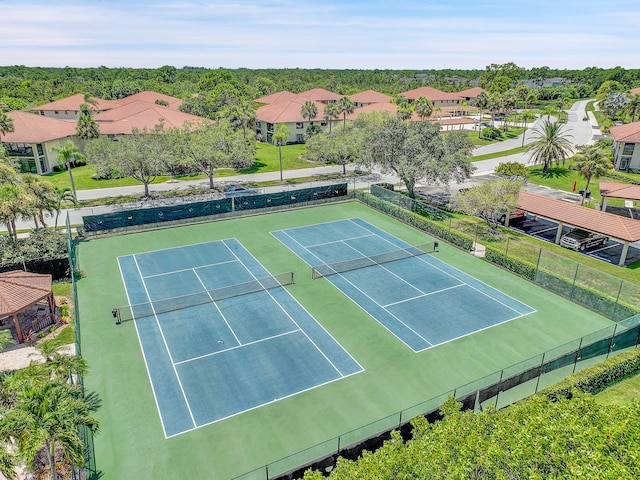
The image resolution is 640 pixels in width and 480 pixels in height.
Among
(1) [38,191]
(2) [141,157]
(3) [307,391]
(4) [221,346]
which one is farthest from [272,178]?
(3) [307,391]

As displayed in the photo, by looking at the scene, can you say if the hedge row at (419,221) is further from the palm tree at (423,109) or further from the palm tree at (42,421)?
the palm tree at (423,109)

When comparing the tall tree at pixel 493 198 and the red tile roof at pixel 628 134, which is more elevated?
the red tile roof at pixel 628 134

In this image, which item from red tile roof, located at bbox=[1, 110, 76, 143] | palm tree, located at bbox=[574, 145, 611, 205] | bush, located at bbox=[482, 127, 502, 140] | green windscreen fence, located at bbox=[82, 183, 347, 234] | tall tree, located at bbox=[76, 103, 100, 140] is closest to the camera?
green windscreen fence, located at bbox=[82, 183, 347, 234]

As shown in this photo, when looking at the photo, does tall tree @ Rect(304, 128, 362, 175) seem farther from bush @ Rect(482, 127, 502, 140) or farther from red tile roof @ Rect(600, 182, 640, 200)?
bush @ Rect(482, 127, 502, 140)

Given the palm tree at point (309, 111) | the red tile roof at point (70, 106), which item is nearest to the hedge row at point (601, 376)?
the palm tree at point (309, 111)

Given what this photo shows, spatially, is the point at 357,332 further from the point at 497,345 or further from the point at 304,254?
the point at 304,254

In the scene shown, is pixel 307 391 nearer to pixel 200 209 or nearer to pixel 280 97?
pixel 200 209

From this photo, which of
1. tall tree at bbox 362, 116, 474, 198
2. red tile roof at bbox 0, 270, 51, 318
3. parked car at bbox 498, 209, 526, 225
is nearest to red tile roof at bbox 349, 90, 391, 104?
tall tree at bbox 362, 116, 474, 198
